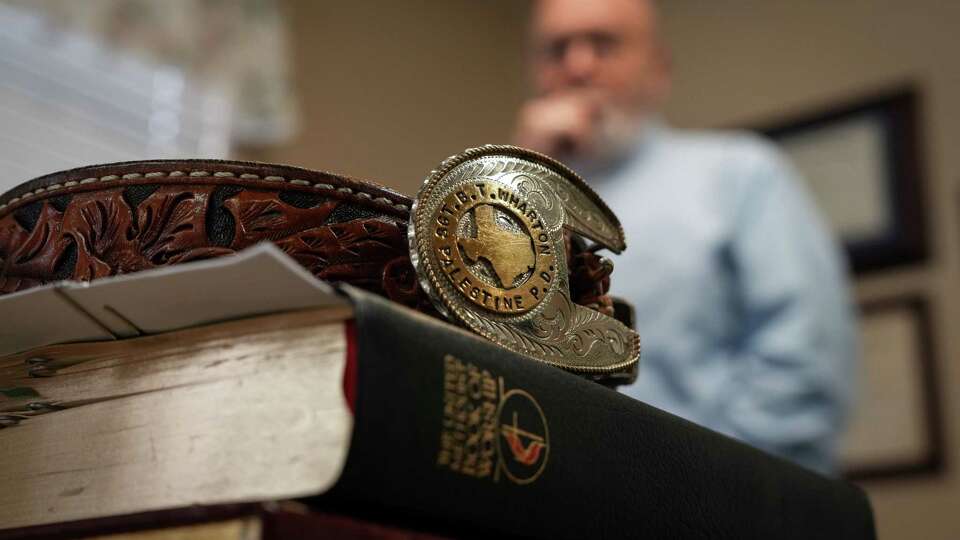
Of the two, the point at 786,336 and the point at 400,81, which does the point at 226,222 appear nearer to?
the point at 786,336

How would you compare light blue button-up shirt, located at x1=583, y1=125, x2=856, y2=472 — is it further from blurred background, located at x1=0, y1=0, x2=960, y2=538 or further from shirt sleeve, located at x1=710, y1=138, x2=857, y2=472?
blurred background, located at x1=0, y1=0, x2=960, y2=538

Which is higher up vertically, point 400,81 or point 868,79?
point 400,81

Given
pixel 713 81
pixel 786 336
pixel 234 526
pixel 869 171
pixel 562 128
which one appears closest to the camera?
pixel 234 526

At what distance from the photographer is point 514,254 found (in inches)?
16.8

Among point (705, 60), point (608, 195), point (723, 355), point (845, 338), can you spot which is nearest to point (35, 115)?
point (608, 195)

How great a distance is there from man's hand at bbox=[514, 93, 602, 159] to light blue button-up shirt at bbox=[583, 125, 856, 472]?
0.07 m

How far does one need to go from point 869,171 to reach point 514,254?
1.94 meters

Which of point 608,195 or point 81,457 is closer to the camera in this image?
point 81,457

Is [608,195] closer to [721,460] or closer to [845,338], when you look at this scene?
[845,338]

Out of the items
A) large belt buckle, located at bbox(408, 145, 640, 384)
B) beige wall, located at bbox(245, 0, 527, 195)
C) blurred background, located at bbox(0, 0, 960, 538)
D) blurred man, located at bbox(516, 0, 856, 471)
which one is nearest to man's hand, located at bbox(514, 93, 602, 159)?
blurred man, located at bbox(516, 0, 856, 471)

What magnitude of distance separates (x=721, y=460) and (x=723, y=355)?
0.99 metres

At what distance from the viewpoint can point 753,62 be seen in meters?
2.46

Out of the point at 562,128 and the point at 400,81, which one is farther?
the point at 400,81

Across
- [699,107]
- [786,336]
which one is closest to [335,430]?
[786,336]
